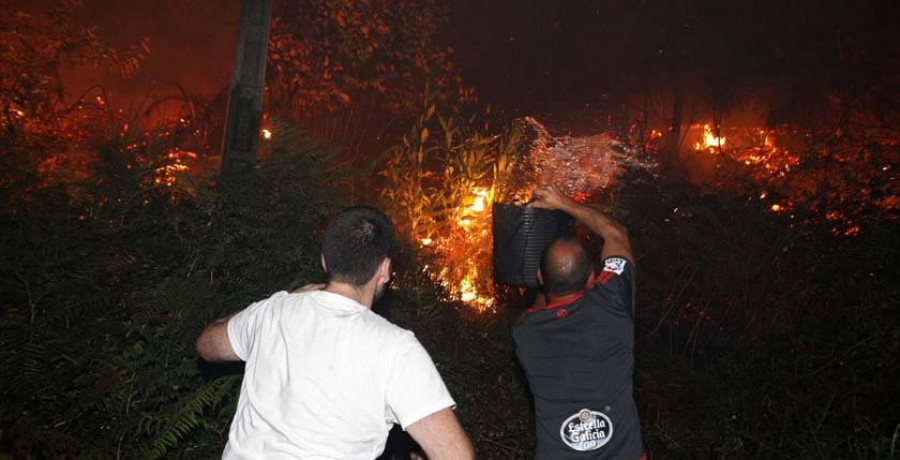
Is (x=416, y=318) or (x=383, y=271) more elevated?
(x=383, y=271)

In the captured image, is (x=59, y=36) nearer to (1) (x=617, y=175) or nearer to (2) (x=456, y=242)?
(2) (x=456, y=242)

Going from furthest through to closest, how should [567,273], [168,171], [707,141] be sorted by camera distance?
[707,141] → [168,171] → [567,273]

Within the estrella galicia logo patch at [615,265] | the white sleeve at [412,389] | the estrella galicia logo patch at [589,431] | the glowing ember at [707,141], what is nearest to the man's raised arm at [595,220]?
the estrella galicia logo patch at [615,265]

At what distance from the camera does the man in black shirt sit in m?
2.85

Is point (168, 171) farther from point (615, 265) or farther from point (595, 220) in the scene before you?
point (615, 265)

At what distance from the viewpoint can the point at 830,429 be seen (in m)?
4.75

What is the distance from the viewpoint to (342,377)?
2000 millimetres

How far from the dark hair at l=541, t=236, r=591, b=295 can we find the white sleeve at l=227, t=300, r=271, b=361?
143cm

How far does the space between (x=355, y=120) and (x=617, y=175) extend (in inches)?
294

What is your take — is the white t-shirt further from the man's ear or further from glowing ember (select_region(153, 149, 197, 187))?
glowing ember (select_region(153, 149, 197, 187))

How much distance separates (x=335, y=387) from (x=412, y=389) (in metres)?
0.26

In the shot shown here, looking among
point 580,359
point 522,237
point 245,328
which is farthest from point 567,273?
point 245,328

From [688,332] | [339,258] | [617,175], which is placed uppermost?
[617,175]

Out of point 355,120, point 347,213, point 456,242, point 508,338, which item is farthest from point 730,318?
point 355,120
